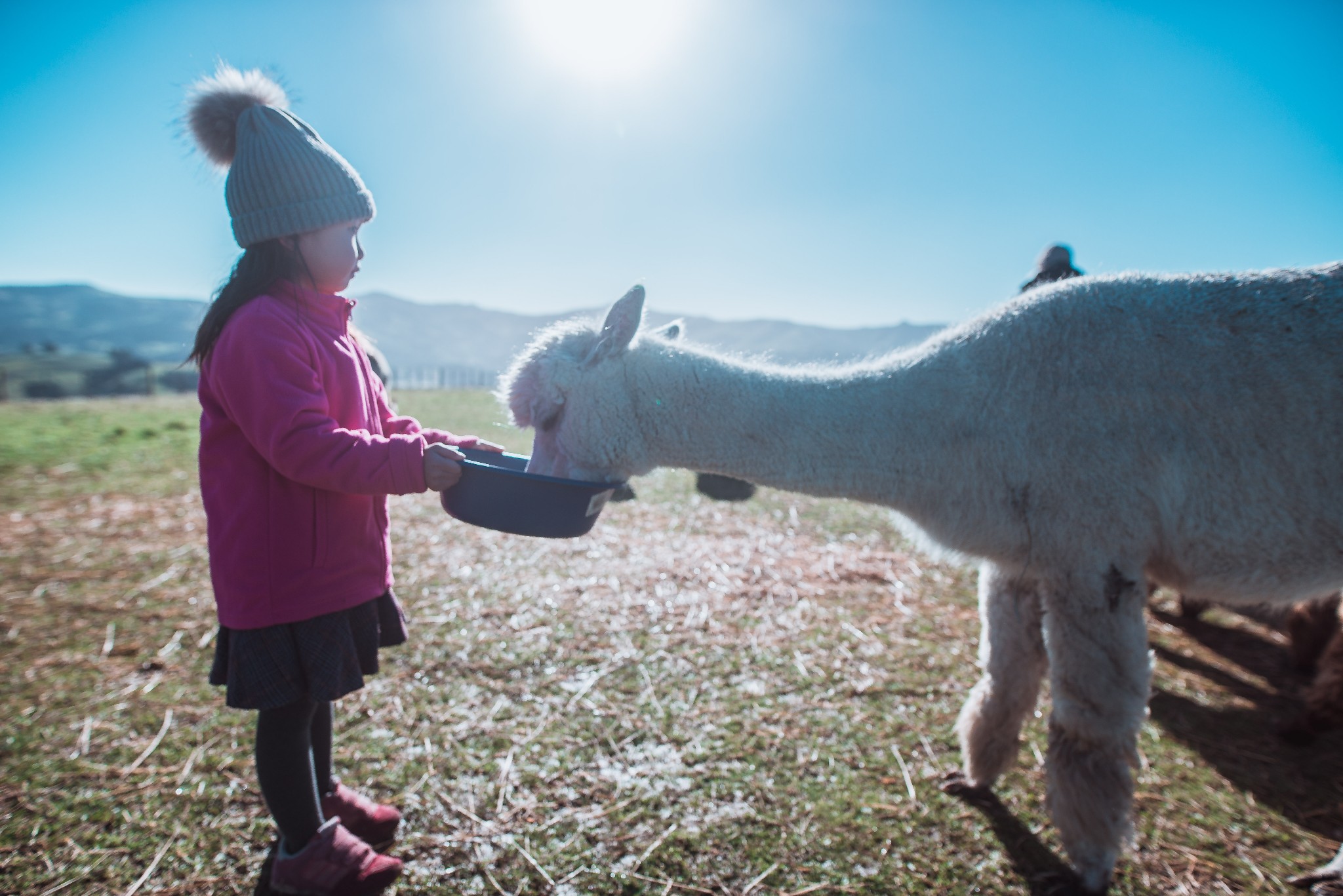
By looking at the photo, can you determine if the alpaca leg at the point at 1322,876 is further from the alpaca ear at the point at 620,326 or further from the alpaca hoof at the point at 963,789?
the alpaca ear at the point at 620,326

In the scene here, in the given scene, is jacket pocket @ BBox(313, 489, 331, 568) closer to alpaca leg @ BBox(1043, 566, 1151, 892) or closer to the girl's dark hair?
the girl's dark hair

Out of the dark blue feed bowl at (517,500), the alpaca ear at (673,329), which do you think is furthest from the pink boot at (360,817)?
the alpaca ear at (673,329)

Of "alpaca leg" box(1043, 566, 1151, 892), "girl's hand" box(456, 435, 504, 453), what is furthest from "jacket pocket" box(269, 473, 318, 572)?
"alpaca leg" box(1043, 566, 1151, 892)

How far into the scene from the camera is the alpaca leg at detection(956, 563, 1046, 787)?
2912 mm

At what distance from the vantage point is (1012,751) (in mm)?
2908

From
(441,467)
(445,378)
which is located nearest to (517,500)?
(441,467)

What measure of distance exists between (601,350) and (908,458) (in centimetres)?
133

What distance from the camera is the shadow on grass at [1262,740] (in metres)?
3.10

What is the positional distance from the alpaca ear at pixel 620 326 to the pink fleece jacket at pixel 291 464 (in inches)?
32.5

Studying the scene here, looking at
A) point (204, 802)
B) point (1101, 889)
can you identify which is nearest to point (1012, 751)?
point (1101, 889)

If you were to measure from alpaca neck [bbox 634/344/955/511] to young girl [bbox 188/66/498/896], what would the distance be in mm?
972

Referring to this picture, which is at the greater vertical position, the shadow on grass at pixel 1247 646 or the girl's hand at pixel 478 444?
the girl's hand at pixel 478 444

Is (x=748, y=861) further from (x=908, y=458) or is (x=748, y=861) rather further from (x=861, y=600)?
(x=861, y=600)

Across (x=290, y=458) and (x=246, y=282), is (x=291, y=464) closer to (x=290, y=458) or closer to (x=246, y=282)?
(x=290, y=458)
